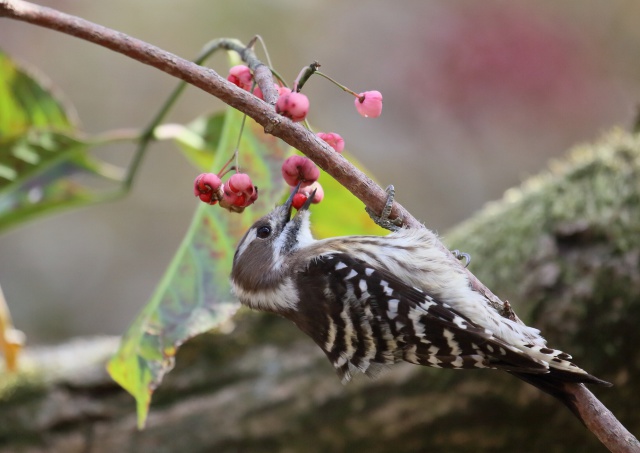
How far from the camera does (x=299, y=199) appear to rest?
6.17 ft

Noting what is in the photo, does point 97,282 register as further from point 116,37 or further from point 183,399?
point 116,37

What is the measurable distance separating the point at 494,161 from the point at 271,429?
3.96 metres

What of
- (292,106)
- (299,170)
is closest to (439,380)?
(299,170)

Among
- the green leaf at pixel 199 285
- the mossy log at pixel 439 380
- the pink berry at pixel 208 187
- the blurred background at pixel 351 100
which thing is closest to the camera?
the pink berry at pixel 208 187

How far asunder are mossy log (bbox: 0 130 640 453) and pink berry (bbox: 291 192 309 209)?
3.38 feet

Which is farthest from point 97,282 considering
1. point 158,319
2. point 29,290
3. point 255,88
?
point 255,88

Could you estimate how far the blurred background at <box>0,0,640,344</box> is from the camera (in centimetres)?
534

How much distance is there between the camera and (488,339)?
5.76 ft

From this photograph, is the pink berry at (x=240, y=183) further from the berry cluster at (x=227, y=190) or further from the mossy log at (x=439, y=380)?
the mossy log at (x=439, y=380)

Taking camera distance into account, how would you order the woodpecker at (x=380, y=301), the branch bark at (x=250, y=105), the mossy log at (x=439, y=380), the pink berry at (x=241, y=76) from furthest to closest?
the mossy log at (x=439, y=380)
the woodpecker at (x=380, y=301)
the pink berry at (x=241, y=76)
the branch bark at (x=250, y=105)

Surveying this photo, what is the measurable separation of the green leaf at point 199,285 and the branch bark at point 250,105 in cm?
72

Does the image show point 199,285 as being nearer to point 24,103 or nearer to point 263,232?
point 263,232

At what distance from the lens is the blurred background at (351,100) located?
5.34 metres

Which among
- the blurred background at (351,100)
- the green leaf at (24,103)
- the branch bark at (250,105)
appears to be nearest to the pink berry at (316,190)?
the branch bark at (250,105)
